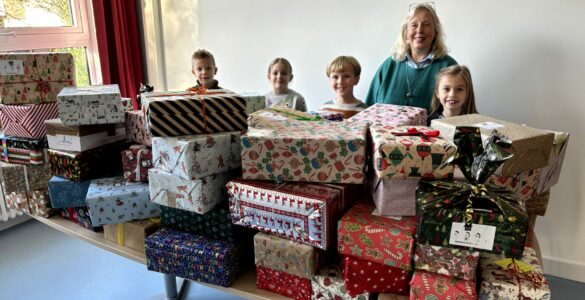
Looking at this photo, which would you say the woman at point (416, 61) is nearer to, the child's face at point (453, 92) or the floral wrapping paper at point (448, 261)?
the child's face at point (453, 92)

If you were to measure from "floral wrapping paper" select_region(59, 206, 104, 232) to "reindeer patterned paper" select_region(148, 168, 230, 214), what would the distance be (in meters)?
0.46

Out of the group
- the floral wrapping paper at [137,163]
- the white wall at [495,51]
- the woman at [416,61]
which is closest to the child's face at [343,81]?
the woman at [416,61]

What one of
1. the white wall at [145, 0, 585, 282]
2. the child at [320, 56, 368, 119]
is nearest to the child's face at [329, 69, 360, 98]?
the child at [320, 56, 368, 119]

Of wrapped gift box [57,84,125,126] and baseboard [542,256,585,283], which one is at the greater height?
wrapped gift box [57,84,125,126]

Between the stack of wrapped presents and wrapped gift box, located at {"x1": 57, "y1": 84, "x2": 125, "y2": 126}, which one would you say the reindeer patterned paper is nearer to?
the stack of wrapped presents

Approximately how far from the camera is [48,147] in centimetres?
188

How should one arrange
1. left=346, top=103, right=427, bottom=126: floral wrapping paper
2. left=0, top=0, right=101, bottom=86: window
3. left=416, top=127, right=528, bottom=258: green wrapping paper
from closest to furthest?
left=416, top=127, right=528, bottom=258: green wrapping paper
left=346, top=103, right=427, bottom=126: floral wrapping paper
left=0, top=0, right=101, bottom=86: window

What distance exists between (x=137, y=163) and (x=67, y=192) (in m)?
0.35

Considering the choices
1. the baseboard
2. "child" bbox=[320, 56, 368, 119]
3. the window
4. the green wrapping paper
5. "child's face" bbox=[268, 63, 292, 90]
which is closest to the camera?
the green wrapping paper

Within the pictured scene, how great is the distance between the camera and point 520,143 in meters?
1.16

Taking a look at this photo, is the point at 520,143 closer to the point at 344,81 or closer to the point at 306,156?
the point at 306,156

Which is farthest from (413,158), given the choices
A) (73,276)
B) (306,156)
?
(73,276)

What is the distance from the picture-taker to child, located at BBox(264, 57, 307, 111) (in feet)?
8.14

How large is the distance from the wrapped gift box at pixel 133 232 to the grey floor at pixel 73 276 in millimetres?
841
